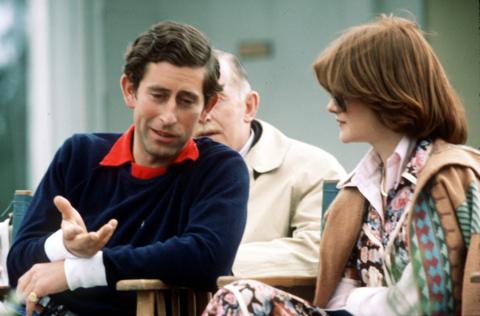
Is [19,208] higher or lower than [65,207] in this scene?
lower

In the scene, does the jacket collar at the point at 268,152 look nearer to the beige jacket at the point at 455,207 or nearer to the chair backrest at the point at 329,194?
the chair backrest at the point at 329,194

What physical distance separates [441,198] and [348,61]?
492 mm

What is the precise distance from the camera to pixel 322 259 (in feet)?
10.5

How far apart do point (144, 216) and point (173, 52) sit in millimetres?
517

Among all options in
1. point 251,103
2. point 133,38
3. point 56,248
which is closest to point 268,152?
point 251,103

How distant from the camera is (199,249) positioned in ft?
10.2

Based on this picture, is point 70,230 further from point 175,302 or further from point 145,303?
point 175,302

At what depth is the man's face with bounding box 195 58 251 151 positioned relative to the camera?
4.23 metres

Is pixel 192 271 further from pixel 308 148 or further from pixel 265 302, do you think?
pixel 308 148

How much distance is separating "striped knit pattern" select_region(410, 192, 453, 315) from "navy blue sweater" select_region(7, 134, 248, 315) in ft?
2.18

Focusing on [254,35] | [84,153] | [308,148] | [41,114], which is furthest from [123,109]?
[84,153]

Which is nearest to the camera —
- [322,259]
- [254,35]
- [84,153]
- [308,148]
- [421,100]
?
[421,100]

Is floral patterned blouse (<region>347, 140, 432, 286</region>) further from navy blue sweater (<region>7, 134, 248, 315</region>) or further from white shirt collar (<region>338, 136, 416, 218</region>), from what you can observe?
navy blue sweater (<region>7, 134, 248, 315</region>)

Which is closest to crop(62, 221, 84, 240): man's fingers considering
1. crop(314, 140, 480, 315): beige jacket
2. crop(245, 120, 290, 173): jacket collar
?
crop(314, 140, 480, 315): beige jacket
